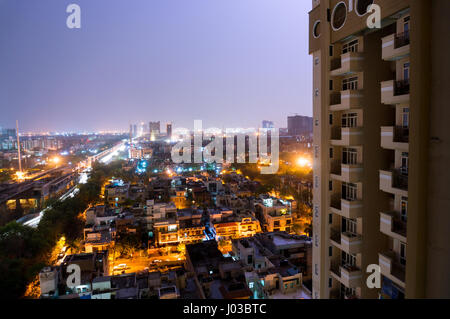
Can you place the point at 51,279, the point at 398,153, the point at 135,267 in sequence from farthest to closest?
the point at 135,267 < the point at 51,279 < the point at 398,153

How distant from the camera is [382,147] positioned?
1640 mm

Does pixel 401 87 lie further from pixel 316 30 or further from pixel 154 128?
pixel 154 128

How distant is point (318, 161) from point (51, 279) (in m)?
4.82

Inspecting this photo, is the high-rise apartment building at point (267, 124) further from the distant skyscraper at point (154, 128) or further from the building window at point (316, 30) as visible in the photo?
the building window at point (316, 30)

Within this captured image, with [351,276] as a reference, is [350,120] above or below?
above

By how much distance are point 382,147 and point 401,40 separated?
23.0 inches

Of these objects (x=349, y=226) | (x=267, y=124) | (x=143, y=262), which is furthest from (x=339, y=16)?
(x=267, y=124)

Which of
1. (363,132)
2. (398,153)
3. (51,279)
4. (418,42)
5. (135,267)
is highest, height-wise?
(418,42)

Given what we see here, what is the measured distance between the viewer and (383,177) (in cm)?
155
